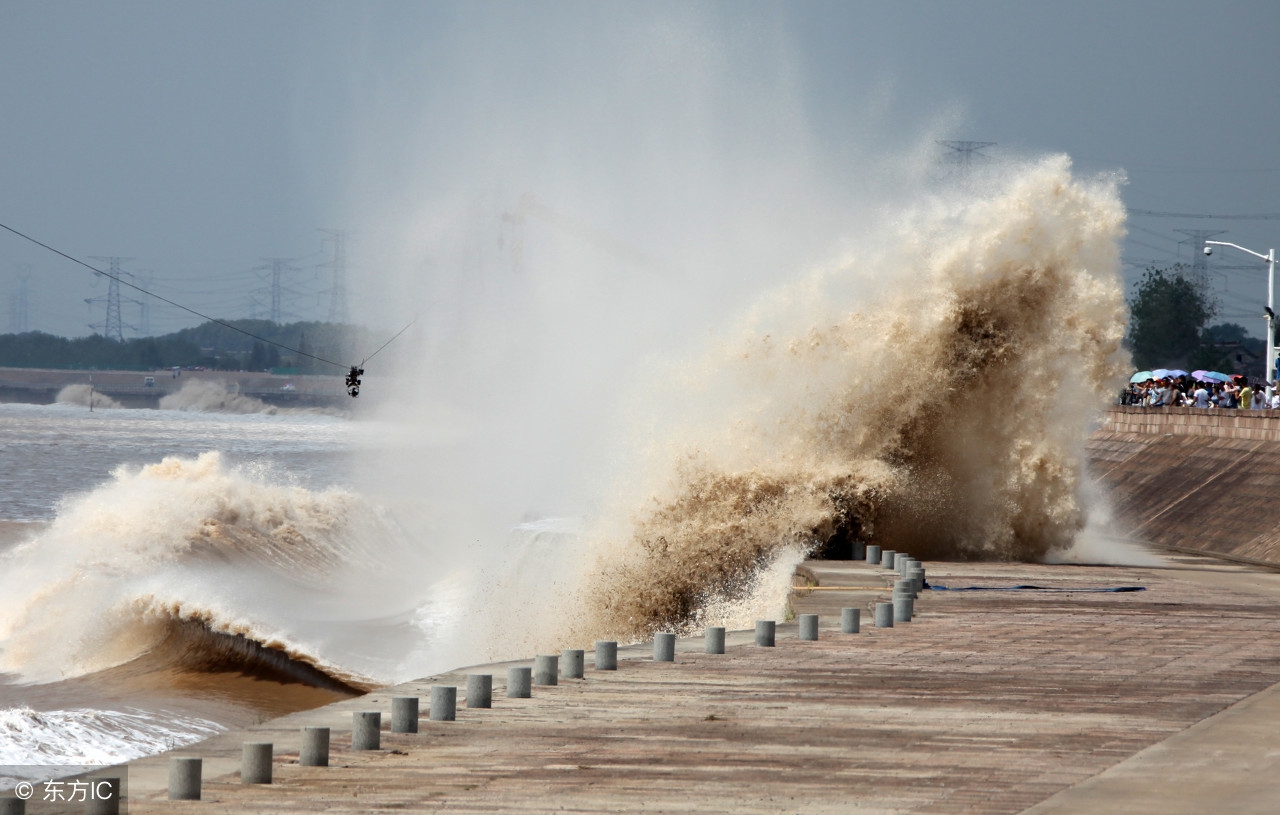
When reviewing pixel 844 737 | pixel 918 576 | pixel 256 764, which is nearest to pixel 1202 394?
pixel 918 576

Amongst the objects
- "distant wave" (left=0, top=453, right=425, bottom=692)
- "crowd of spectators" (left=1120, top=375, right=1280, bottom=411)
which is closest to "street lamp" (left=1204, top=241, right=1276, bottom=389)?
"crowd of spectators" (left=1120, top=375, right=1280, bottom=411)

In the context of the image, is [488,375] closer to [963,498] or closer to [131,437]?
[963,498]

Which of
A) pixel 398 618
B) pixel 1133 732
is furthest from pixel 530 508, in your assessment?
pixel 1133 732

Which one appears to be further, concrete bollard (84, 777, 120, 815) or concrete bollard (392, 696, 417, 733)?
concrete bollard (392, 696, 417, 733)

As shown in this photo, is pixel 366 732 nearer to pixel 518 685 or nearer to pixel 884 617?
pixel 518 685

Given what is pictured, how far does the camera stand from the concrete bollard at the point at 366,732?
8105 mm

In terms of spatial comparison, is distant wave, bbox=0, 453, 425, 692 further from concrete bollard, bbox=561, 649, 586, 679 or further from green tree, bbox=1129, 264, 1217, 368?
green tree, bbox=1129, 264, 1217, 368

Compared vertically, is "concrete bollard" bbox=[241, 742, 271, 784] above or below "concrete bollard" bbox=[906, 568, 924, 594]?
below

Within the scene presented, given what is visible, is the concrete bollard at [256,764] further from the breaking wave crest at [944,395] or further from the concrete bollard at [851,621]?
the breaking wave crest at [944,395]

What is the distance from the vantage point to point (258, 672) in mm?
19578

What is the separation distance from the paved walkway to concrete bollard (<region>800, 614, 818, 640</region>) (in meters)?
0.29

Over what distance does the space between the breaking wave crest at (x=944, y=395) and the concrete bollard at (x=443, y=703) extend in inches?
591

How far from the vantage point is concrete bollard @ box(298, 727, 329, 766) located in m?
7.66

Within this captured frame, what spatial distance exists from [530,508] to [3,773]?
30.1m
